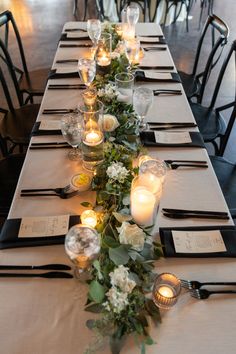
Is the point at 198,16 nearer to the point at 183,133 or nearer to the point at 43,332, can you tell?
the point at 183,133

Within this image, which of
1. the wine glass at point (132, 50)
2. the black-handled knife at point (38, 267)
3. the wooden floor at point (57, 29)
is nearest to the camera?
the black-handled knife at point (38, 267)

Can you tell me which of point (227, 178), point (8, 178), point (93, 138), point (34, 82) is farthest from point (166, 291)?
point (34, 82)

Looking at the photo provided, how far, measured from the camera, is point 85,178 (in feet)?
3.80

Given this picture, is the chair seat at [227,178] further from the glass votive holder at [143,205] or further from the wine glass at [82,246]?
the wine glass at [82,246]

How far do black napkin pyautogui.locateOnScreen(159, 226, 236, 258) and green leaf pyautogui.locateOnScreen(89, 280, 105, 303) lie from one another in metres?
0.27

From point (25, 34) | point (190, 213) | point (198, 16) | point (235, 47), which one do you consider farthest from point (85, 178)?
point (198, 16)

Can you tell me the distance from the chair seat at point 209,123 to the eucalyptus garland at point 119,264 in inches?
39.2

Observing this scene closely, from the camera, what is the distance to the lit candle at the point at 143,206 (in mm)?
899

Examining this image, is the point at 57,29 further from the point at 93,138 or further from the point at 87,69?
the point at 93,138

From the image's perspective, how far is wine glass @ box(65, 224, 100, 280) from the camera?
2.48 feet

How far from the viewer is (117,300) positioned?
2.23 feet

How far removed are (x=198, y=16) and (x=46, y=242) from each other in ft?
18.8

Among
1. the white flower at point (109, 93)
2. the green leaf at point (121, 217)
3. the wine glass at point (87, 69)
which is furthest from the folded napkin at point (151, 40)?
the green leaf at point (121, 217)

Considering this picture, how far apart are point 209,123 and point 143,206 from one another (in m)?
1.38
